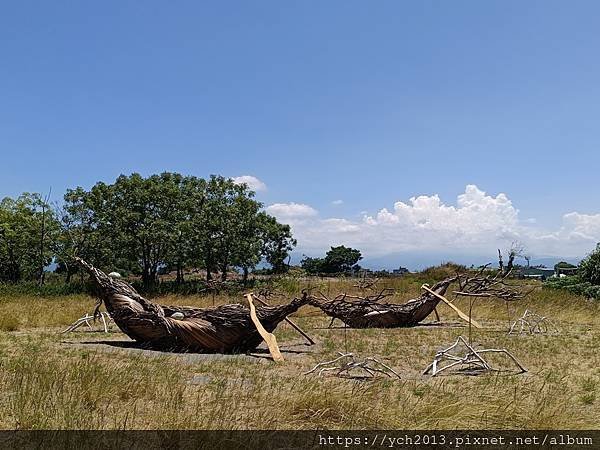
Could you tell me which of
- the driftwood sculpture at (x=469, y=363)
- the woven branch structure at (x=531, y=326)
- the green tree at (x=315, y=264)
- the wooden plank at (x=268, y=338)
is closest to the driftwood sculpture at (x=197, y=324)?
the wooden plank at (x=268, y=338)

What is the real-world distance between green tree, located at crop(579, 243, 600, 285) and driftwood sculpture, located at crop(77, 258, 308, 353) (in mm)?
20765

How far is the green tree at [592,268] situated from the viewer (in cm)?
2522

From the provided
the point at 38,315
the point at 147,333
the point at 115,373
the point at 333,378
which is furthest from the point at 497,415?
the point at 38,315

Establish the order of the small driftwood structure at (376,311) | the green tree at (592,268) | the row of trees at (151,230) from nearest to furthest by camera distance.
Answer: the small driftwood structure at (376,311) → the green tree at (592,268) → the row of trees at (151,230)

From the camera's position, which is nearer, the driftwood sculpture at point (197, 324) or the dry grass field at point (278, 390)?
the dry grass field at point (278, 390)

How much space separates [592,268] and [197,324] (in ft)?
74.6

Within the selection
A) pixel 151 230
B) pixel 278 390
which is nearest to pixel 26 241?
pixel 151 230

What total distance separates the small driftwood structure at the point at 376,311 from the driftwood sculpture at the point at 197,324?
3.87 m

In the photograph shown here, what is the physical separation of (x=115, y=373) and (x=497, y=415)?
4.29 metres

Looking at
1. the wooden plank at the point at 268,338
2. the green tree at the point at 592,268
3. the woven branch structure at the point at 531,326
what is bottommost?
the woven branch structure at the point at 531,326

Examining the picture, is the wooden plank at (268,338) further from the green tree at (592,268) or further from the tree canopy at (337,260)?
the tree canopy at (337,260)

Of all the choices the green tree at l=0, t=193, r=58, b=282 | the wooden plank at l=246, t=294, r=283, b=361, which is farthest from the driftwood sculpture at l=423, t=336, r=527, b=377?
the green tree at l=0, t=193, r=58, b=282

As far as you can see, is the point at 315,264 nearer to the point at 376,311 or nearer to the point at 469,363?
the point at 376,311

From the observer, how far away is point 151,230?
28.4 meters
